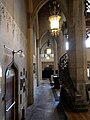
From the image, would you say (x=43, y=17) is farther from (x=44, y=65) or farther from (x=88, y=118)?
(x=88, y=118)

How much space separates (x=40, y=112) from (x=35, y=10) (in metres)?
4.72

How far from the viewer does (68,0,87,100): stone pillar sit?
8.18 metres

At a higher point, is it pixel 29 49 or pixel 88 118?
pixel 29 49

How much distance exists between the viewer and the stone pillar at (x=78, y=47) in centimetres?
818

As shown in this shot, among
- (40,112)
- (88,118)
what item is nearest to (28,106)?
(40,112)

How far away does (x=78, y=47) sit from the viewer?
8.20 meters

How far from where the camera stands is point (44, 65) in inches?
1188

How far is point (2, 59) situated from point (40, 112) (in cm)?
447

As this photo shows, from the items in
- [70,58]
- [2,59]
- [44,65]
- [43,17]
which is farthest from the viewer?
[44,65]

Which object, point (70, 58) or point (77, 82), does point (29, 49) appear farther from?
point (77, 82)

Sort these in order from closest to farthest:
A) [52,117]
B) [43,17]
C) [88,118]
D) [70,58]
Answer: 1. [88,118]
2. [52,117]
3. [70,58]
4. [43,17]

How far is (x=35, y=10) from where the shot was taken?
9.70 meters

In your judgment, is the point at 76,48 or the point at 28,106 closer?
the point at 76,48

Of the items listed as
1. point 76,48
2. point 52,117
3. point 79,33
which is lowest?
point 52,117
